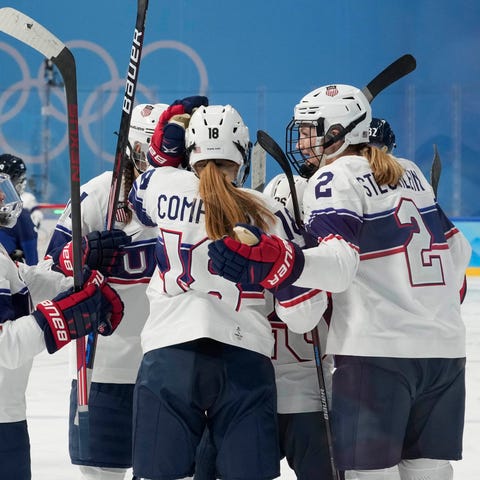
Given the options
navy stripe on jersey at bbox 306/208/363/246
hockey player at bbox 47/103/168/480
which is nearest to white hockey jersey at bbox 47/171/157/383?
hockey player at bbox 47/103/168/480

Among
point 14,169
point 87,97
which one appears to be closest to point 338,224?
point 14,169

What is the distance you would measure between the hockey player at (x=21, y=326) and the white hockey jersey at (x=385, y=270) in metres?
0.49

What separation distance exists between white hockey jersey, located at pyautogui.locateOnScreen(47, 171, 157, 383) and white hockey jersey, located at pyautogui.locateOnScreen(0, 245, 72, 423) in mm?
258

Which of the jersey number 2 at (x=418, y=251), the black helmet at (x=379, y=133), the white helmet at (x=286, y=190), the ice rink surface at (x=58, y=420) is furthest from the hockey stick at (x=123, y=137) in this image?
the ice rink surface at (x=58, y=420)

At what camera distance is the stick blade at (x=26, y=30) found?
1951mm

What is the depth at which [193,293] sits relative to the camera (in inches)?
74.6

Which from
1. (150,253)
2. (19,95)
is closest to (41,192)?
(19,95)

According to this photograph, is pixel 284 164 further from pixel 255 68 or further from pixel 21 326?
pixel 255 68

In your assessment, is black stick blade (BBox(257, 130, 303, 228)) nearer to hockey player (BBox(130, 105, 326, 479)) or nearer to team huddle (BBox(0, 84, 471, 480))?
team huddle (BBox(0, 84, 471, 480))

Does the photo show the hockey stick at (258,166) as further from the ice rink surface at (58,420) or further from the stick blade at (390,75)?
the ice rink surface at (58,420)

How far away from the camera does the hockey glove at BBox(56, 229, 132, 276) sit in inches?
80.9

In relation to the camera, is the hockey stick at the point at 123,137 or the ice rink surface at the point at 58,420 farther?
the ice rink surface at the point at 58,420

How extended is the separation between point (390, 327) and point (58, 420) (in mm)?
2239

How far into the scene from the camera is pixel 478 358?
5.01 meters
